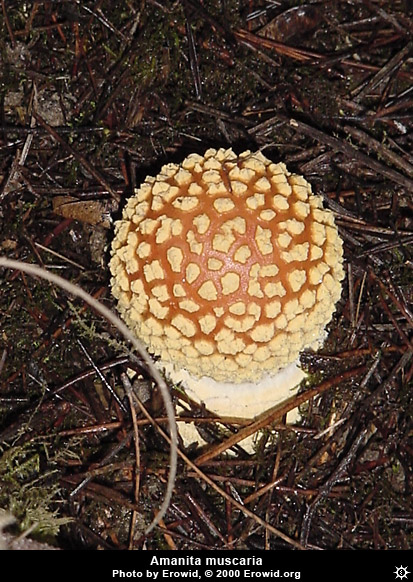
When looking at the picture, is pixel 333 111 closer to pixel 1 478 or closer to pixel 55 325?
pixel 55 325

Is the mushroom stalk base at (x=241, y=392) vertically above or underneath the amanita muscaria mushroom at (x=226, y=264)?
underneath

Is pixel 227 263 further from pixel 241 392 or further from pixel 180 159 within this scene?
Result: pixel 180 159

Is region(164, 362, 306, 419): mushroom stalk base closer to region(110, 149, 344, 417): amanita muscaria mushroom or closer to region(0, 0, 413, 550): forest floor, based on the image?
→ region(0, 0, 413, 550): forest floor

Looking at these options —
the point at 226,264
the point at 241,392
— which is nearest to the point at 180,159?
the point at 226,264

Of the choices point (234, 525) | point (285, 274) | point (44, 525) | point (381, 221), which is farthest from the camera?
point (381, 221)

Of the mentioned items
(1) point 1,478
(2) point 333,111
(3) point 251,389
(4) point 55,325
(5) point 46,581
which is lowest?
(5) point 46,581

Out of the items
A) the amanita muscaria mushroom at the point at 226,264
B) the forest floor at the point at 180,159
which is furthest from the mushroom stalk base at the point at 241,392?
the amanita muscaria mushroom at the point at 226,264

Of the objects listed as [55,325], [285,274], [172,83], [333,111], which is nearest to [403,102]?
[333,111]

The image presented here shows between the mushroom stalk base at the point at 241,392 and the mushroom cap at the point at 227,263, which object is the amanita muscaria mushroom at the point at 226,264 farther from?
the mushroom stalk base at the point at 241,392
